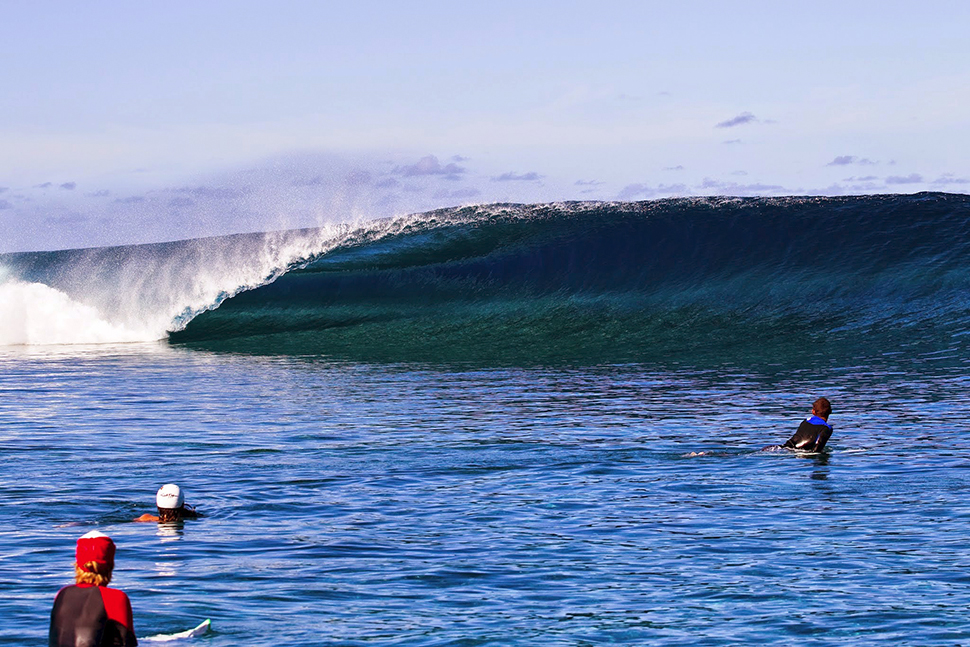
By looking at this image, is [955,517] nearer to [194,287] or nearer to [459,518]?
[459,518]

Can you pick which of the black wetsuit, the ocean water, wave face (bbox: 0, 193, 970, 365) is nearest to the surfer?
the ocean water

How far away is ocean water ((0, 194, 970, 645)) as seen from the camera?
310 inches

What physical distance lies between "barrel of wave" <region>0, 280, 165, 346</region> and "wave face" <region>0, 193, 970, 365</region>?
1339 mm

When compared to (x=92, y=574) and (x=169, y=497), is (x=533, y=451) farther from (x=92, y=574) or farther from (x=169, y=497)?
(x=92, y=574)

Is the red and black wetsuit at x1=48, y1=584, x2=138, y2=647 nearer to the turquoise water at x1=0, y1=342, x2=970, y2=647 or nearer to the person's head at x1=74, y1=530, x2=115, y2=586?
the person's head at x1=74, y1=530, x2=115, y2=586

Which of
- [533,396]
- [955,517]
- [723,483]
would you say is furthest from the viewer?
[533,396]

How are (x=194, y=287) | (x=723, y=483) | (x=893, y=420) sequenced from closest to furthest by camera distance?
(x=723, y=483)
(x=893, y=420)
(x=194, y=287)

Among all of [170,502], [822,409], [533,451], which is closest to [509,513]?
[170,502]

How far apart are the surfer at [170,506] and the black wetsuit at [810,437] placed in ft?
22.7

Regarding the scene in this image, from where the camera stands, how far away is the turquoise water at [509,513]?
7.58 meters

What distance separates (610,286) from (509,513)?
25.7 m

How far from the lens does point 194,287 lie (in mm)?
39000

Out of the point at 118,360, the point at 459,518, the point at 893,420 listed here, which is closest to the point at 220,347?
the point at 118,360

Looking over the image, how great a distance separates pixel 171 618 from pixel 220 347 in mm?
25174
